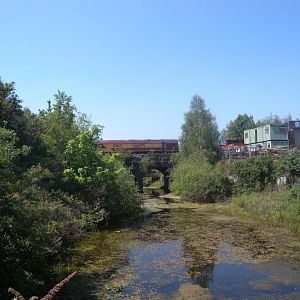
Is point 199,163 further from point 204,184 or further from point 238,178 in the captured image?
point 238,178

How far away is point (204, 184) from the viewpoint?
43.3 m

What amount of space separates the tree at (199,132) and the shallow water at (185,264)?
1405 inches

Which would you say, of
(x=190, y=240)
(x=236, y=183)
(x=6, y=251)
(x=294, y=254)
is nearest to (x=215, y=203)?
(x=236, y=183)

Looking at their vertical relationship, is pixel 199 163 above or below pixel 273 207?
above

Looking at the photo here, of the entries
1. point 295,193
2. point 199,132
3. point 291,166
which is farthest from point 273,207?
point 199,132

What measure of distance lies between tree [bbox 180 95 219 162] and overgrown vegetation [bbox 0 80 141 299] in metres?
27.1

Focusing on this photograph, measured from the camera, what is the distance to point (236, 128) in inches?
4540

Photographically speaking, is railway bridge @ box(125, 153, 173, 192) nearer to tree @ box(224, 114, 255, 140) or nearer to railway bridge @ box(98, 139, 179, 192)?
railway bridge @ box(98, 139, 179, 192)

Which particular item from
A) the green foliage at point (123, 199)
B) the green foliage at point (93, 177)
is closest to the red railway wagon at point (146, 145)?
the green foliage at point (123, 199)

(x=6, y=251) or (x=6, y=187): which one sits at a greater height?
(x=6, y=187)

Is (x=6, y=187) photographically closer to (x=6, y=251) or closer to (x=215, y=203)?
(x=6, y=251)

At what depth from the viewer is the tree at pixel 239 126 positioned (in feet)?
375

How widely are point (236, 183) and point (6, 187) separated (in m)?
30.5

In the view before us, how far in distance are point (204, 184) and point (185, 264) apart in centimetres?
2616
